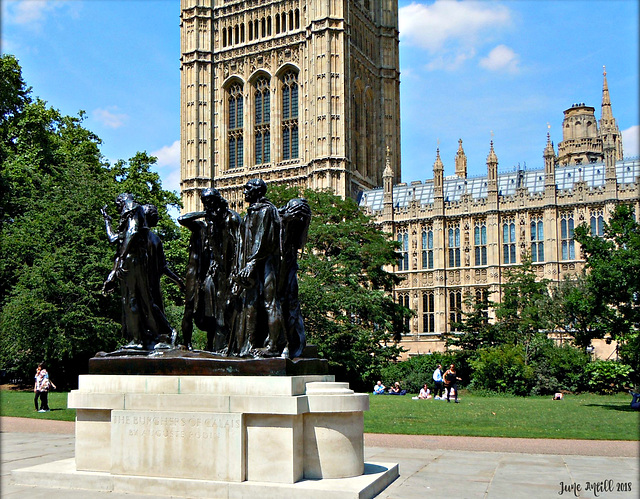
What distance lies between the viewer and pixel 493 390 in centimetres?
3284

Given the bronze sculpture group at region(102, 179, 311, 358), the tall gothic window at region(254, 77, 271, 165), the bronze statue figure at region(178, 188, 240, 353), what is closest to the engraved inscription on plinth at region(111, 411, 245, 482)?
the bronze sculpture group at region(102, 179, 311, 358)

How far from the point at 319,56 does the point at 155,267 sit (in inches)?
2132

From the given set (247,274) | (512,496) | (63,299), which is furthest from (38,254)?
(512,496)

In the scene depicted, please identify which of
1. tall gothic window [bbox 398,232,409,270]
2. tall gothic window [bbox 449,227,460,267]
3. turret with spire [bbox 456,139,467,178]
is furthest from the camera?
turret with spire [bbox 456,139,467,178]

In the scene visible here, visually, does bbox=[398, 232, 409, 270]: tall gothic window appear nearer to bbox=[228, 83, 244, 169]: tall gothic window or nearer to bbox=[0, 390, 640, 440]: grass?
bbox=[228, 83, 244, 169]: tall gothic window

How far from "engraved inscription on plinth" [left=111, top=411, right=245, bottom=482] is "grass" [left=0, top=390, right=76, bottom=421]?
32.5ft

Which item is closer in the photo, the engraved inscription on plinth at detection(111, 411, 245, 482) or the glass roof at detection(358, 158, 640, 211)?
the engraved inscription on plinth at detection(111, 411, 245, 482)

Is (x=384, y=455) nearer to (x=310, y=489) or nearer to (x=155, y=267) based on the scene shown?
(x=310, y=489)

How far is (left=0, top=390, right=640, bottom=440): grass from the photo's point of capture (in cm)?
1529

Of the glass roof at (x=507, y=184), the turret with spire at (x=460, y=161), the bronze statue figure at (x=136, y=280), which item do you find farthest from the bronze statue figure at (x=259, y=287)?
the turret with spire at (x=460, y=161)

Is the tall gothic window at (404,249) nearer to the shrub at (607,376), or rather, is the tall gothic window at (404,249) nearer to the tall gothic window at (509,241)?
the tall gothic window at (509,241)

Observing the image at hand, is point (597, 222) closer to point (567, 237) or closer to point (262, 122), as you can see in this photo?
point (567, 237)

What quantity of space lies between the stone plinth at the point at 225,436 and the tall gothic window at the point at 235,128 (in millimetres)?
58392

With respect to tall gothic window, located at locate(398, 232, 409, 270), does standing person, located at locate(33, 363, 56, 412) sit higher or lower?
lower
